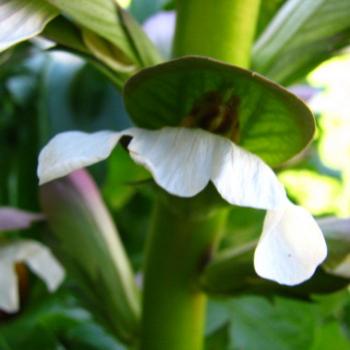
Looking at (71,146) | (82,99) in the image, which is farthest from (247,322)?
(71,146)

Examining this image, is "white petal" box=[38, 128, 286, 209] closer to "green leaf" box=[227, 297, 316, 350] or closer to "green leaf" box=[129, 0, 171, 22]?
"green leaf" box=[227, 297, 316, 350]

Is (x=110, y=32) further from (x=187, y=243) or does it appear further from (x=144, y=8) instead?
(x=144, y=8)

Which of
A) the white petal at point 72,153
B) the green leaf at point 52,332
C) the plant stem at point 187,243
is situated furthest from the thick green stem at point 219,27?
the green leaf at point 52,332

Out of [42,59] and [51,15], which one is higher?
[51,15]

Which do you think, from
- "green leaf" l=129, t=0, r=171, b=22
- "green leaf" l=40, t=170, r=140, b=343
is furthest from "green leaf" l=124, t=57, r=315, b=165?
"green leaf" l=129, t=0, r=171, b=22

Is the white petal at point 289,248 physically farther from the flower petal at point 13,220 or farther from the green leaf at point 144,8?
the green leaf at point 144,8

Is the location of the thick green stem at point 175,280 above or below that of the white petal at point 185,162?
below

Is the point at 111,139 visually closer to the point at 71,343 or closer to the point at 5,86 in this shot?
the point at 71,343
